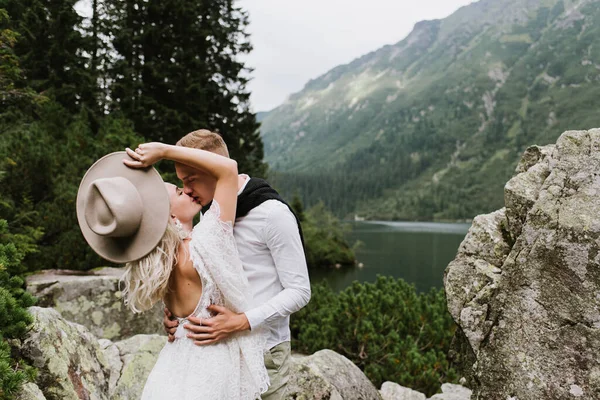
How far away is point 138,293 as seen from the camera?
2227mm

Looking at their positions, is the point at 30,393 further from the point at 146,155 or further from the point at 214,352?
the point at 146,155

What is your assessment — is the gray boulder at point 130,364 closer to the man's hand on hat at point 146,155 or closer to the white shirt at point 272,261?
the white shirt at point 272,261

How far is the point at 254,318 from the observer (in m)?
2.31

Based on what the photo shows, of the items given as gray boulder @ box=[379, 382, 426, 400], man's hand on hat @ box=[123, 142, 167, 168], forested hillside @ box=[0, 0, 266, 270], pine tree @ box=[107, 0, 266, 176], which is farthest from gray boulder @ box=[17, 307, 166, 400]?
pine tree @ box=[107, 0, 266, 176]

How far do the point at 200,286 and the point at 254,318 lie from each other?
32cm

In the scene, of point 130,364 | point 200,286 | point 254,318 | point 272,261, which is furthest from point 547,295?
point 130,364

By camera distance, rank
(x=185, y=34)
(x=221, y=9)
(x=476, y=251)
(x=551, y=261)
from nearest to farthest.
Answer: (x=551, y=261), (x=476, y=251), (x=185, y=34), (x=221, y=9)

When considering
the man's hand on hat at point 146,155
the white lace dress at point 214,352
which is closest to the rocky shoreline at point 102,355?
the white lace dress at point 214,352

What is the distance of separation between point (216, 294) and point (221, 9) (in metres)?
21.3

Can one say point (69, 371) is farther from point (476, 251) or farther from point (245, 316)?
point (476, 251)

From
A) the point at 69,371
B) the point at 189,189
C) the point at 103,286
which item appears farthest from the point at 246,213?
the point at 103,286

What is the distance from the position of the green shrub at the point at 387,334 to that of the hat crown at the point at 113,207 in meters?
6.06

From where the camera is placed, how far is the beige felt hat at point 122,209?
6.72ft

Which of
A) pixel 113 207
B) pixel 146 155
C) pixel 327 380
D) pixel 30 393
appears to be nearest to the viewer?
pixel 113 207
